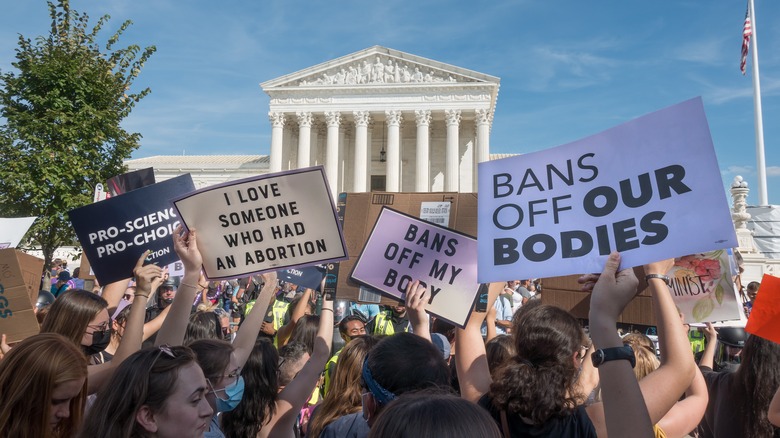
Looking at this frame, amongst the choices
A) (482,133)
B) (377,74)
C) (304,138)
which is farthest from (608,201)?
(377,74)

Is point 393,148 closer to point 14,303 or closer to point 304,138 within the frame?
point 304,138

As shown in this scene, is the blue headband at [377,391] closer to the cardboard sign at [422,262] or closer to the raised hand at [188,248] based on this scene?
the cardboard sign at [422,262]

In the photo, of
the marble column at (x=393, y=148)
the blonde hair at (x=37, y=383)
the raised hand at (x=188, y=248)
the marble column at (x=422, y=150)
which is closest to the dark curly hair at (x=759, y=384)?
Result: the raised hand at (x=188, y=248)

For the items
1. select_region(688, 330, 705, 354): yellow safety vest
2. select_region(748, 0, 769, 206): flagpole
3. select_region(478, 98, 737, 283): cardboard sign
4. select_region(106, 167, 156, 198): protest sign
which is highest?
select_region(748, 0, 769, 206): flagpole

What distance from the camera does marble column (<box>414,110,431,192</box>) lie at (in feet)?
156

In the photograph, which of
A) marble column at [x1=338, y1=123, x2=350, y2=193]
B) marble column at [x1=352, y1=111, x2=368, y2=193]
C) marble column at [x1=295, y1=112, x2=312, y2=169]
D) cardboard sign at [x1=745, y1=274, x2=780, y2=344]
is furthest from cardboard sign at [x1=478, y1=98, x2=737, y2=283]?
marble column at [x1=338, y1=123, x2=350, y2=193]

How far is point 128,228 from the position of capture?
4.20m

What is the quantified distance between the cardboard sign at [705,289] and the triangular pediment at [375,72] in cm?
4526

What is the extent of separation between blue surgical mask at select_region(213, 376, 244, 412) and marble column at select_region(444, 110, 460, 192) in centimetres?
4408

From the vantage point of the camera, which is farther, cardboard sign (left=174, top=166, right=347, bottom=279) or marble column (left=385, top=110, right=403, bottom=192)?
marble column (left=385, top=110, right=403, bottom=192)

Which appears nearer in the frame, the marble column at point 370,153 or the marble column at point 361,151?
the marble column at point 361,151

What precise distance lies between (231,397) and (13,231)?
4.37m

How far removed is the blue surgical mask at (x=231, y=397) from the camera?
116 inches

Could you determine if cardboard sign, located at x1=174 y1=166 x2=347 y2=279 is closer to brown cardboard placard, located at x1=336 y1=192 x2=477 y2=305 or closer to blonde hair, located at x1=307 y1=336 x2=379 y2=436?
brown cardboard placard, located at x1=336 y1=192 x2=477 y2=305
